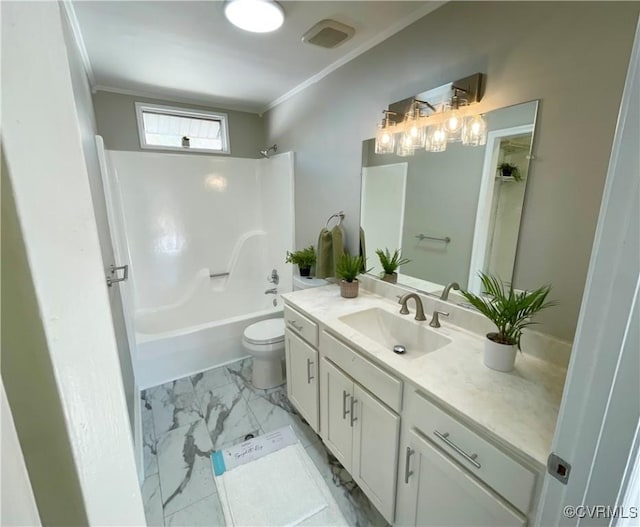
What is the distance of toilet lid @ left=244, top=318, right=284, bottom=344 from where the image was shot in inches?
89.2

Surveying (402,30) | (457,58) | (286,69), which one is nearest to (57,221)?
Answer: (457,58)

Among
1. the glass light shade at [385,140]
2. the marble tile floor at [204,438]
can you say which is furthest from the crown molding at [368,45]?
the marble tile floor at [204,438]

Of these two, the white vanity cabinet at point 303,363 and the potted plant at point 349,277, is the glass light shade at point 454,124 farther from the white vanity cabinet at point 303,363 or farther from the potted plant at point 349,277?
the white vanity cabinet at point 303,363

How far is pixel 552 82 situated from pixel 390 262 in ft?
3.61

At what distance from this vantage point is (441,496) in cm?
102

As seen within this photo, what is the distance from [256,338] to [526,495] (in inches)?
71.7

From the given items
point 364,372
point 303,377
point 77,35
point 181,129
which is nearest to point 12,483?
point 364,372

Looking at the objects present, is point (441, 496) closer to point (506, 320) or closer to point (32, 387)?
point (506, 320)

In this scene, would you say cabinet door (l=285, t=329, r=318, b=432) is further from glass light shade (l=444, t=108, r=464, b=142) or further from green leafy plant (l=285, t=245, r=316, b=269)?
glass light shade (l=444, t=108, r=464, b=142)

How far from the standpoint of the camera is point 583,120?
104 centimetres

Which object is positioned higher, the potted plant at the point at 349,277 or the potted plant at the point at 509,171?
the potted plant at the point at 509,171

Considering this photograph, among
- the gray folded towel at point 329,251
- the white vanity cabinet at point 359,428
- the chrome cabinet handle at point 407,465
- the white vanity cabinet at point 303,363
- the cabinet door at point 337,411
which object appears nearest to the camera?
the chrome cabinet handle at point 407,465

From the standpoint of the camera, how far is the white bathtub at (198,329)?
240cm

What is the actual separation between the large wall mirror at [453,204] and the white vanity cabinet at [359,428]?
26.6 inches
